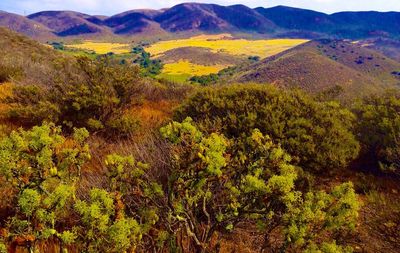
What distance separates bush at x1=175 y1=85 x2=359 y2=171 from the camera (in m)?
8.52

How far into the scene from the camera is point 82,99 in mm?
9891

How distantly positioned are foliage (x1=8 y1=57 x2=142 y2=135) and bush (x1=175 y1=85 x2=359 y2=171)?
6.60 ft

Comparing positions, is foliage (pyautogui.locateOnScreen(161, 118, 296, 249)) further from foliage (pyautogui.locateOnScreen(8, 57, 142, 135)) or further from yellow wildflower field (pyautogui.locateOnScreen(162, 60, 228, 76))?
yellow wildflower field (pyautogui.locateOnScreen(162, 60, 228, 76))

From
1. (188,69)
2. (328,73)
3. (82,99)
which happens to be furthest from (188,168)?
(188,69)

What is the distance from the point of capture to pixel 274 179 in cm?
373

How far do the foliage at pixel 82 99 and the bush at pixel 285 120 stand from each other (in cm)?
201

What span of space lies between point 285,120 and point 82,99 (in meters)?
5.14

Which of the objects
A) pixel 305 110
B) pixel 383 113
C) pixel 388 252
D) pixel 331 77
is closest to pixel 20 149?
pixel 388 252

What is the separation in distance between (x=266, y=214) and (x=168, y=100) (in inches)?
433

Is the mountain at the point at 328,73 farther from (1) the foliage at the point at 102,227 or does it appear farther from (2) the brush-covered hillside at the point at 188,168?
(1) the foliage at the point at 102,227

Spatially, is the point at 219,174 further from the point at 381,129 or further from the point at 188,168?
the point at 381,129

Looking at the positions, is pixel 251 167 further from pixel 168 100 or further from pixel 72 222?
pixel 168 100

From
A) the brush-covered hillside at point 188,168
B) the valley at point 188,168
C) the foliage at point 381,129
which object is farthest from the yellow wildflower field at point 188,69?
the foliage at point 381,129

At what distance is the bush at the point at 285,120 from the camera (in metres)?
8.52
